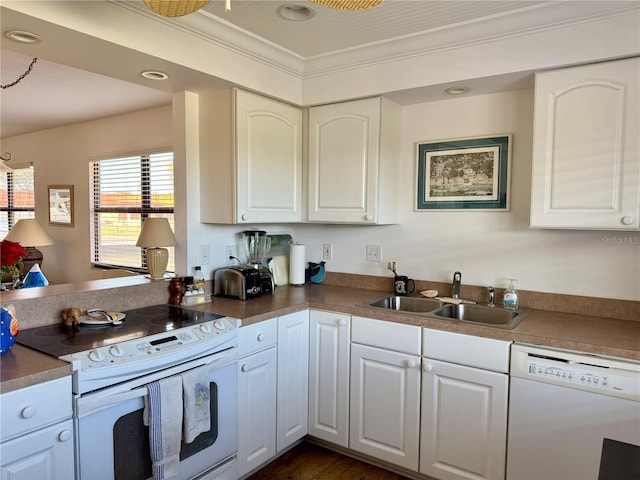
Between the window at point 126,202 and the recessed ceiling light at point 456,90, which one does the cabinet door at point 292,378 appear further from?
the window at point 126,202

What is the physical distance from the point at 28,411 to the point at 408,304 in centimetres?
199

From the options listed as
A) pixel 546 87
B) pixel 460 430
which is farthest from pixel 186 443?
pixel 546 87

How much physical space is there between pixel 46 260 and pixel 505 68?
5.64 m

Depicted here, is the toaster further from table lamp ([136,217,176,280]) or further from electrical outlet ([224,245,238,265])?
table lamp ([136,217,176,280])

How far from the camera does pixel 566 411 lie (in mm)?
1864

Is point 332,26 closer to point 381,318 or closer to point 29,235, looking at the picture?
point 381,318

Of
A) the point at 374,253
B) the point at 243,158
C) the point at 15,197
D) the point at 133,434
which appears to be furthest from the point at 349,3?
the point at 15,197

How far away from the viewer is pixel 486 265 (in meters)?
2.62

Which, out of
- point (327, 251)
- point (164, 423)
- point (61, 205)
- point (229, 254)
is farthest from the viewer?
point (61, 205)

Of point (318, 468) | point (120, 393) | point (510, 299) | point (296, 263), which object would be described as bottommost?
point (318, 468)

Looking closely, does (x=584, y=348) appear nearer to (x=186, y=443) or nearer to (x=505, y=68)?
(x=505, y=68)

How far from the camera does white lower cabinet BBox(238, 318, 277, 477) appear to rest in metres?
2.20

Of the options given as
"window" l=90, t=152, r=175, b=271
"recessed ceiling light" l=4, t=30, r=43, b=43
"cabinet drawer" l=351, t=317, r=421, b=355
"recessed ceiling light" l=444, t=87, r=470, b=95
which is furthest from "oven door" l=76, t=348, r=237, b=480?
"window" l=90, t=152, r=175, b=271

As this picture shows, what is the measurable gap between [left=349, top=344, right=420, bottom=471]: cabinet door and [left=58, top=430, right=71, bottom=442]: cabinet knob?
1394 millimetres
